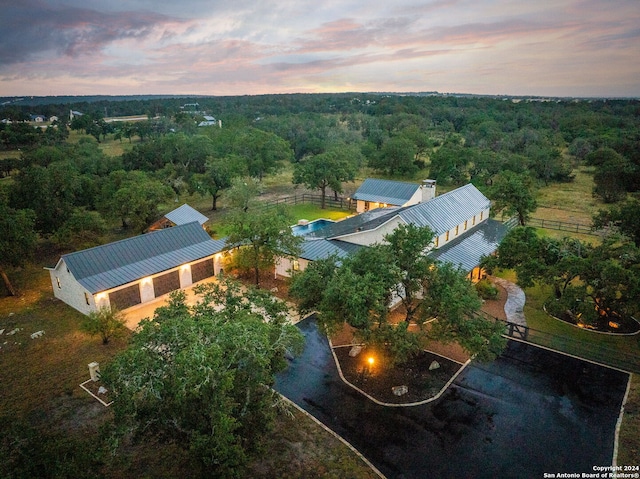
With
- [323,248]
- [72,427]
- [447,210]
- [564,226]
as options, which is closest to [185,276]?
[323,248]

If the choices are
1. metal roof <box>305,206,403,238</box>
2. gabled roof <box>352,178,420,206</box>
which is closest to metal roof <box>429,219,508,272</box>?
metal roof <box>305,206,403,238</box>

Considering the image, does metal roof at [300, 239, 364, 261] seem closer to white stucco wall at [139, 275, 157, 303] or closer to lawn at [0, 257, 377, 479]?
white stucco wall at [139, 275, 157, 303]

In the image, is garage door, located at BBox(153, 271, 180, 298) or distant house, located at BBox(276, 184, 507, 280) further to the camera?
distant house, located at BBox(276, 184, 507, 280)

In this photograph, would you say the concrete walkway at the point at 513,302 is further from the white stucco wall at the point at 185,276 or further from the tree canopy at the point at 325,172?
the tree canopy at the point at 325,172

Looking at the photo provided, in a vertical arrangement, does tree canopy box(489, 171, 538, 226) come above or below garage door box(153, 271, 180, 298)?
above

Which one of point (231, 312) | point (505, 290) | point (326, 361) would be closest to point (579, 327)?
point (505, 290)

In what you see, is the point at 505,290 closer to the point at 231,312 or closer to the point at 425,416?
the point at 425,416

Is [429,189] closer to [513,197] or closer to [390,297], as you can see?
[513,197]
